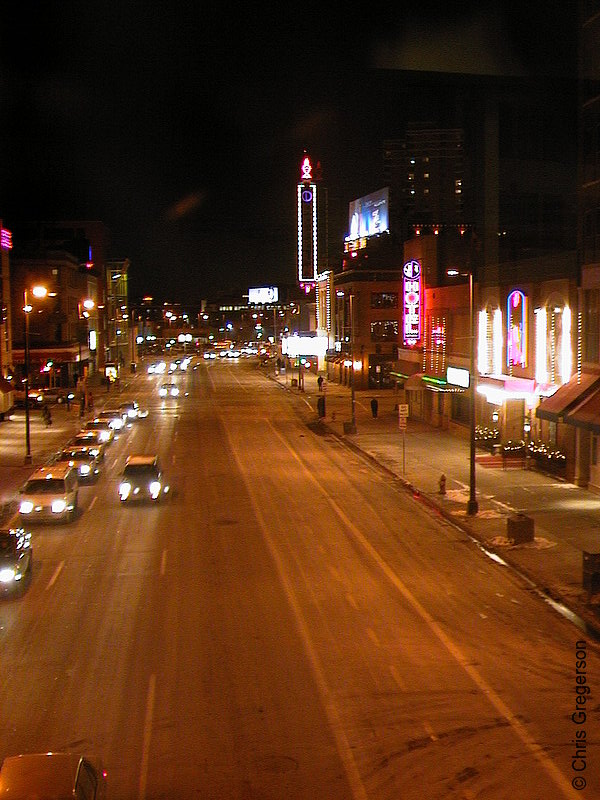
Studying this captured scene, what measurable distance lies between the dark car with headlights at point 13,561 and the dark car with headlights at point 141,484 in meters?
9.85

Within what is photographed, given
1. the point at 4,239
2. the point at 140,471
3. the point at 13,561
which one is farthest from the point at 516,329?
the point at 4,239

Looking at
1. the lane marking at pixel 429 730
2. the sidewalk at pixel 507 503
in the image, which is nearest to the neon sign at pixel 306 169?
the sidewalk at pixel 507 503

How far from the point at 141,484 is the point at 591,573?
15.6 metres

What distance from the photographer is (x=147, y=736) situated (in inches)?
461

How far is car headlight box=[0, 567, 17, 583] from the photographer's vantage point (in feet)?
61.2

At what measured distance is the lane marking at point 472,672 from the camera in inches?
413

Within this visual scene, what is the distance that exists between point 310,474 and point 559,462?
8.97 meters

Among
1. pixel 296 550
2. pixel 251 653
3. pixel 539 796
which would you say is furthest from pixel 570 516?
pixel 539 796

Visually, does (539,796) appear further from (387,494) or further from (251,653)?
(387,494)

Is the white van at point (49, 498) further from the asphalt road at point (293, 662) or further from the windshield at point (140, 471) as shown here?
the windshield at point (140, 471)

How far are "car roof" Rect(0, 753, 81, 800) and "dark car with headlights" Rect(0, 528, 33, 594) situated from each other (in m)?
10.6

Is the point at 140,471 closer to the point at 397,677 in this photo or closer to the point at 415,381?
the point at 397,677

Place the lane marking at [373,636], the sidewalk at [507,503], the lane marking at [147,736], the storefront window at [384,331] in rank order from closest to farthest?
the lane marking at [147,736]
the lane marking at [373,636]
the sidewalk at [507,503]
the storefront window at [384,331]

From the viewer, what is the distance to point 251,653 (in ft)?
49.3
